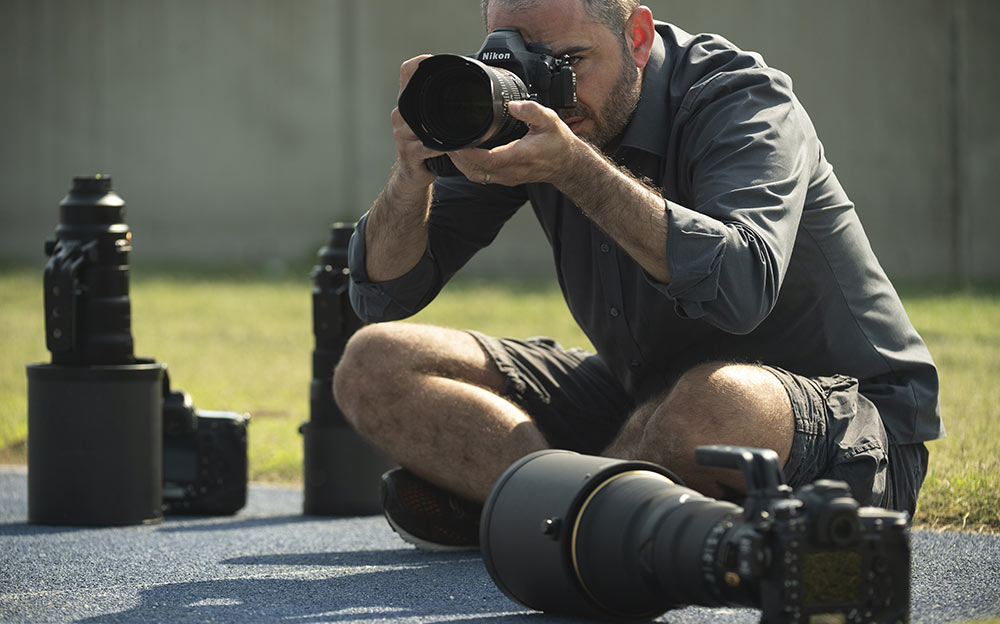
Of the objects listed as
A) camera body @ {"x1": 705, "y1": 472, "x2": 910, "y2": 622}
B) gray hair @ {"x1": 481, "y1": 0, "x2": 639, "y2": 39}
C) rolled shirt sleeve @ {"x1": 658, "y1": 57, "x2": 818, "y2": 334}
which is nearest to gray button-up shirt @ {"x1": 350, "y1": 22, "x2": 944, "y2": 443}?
rolled shirt sleeve @ {"x1": 658, "y1": 57, "x2": 818, "y2": 334}

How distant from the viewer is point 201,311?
952cm

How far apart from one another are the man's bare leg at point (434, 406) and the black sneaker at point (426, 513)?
0.04 metres

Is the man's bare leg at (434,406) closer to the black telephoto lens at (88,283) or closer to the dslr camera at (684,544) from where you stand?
the dslr camera at (684,544)

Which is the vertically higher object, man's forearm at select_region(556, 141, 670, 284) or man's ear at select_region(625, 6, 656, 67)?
man's ear at select_region(625, 6, 656, 67)

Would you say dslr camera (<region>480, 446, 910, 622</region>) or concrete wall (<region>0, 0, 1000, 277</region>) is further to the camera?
concrete wall (<region>0, 0, 1000, 277</region>)

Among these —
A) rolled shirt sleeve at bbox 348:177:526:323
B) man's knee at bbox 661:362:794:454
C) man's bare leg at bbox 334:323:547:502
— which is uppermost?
rolled shirt sleeve at bbox 348:177:526:323

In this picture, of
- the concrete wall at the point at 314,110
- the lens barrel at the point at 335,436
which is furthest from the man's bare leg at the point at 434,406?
the concrete wall at the point at 314,110

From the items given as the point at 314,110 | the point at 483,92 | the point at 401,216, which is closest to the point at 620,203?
the point at 483,92

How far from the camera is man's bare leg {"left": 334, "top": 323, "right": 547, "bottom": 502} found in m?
2.86

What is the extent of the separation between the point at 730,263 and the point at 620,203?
0.22m

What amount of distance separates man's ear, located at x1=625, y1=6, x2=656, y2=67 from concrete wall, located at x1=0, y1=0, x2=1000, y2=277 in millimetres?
9579

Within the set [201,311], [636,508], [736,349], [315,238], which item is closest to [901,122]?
[315,238]

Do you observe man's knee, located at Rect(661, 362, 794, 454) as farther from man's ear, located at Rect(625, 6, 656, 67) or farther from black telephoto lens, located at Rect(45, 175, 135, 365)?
black telephoto lens, located at Rect(45, 175, 135, 365)

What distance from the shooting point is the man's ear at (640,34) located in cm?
272
